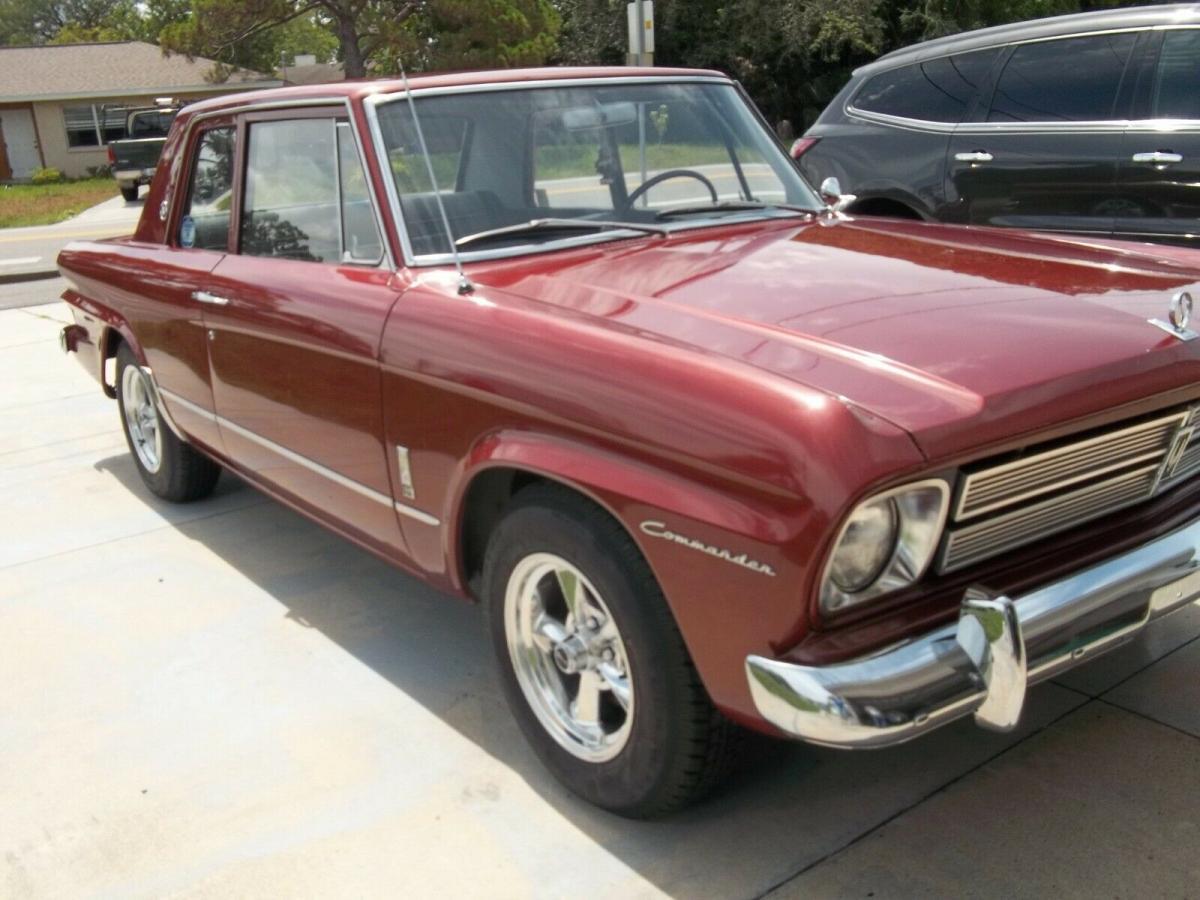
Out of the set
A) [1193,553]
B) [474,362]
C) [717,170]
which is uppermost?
[717,170]

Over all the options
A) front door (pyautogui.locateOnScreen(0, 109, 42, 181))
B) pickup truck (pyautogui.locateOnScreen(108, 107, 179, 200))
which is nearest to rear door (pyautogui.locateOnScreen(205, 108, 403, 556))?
pickup truck (pyautogui.locateOnScreen(108, 107, 179, 200))

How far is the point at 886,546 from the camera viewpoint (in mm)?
2262

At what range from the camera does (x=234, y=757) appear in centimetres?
319

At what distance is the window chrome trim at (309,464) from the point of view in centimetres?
316

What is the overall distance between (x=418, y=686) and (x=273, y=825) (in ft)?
2.30

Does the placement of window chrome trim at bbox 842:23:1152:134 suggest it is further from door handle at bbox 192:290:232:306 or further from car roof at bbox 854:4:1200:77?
door handle at bbox 192:290:232:306

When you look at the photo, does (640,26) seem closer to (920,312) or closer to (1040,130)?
(1040,130)

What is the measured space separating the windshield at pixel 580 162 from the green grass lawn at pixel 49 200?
22.1 m

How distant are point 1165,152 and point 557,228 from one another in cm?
352

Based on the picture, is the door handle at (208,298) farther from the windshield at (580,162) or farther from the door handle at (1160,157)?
the door handle at (1160,157)

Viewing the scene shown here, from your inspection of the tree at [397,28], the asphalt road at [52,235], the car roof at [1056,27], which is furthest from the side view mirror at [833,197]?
the tree at [397,28]

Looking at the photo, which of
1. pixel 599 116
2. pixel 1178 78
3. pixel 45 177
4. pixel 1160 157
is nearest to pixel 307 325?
pixel 599 116

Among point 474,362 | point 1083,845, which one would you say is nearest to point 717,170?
point 474,362

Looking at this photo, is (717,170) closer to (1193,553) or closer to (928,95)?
(1193,553)
